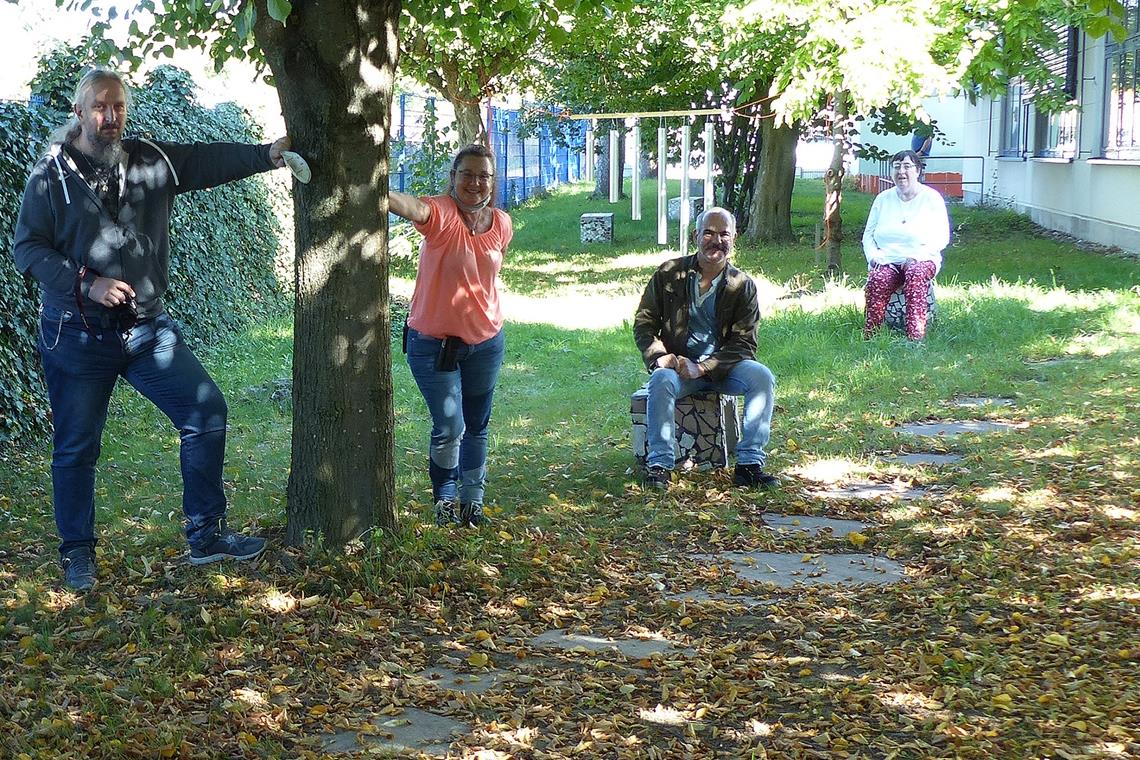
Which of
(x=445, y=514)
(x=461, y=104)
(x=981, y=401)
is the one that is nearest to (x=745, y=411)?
(x=445, y=514)

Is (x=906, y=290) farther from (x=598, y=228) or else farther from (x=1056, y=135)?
(x=1056, y=135)

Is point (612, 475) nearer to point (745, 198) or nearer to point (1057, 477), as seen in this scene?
point (1057, 477)

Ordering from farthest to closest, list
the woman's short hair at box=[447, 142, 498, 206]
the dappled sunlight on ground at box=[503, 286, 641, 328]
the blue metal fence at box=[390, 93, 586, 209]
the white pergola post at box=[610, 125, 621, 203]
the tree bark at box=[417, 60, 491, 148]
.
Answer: the white pergola post at box=[610, 125, 621, 203] < the blue metal fence at box=[390, 93, 586, 209] < the tree bark at box=[417, 60, 491, 148] < the dappled sunlight on ground at box=[503, 286, 641, 328] < the woman's short hair at box=[447, 142, 498, 206]

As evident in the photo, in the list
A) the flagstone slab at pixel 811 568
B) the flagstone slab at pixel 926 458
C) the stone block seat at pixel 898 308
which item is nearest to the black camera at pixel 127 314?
the flagstone slab at pixel 811 568

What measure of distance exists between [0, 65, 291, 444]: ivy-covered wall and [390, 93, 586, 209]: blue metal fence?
10.3ft

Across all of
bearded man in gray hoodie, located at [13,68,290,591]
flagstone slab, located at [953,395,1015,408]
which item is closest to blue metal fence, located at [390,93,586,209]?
flagstone slab, located at [953,395,1015,408]

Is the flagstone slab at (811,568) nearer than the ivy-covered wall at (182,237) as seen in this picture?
Yes

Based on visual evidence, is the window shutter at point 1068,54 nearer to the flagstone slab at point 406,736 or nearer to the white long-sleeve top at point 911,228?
the white long-sleeve top at point 911,228

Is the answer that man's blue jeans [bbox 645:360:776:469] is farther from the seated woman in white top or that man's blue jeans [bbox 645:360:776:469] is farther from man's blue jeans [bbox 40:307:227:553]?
the seated woman in white top

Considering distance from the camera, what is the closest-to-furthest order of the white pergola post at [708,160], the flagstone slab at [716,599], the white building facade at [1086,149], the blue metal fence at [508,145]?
the flagstone slab at [716,599] → the white pergola post at [708,160] → the white building facade at [1086,149] → the blue metal fence at [508,145]

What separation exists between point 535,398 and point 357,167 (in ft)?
16.7

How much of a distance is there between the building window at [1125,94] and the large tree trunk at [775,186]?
17.4ft

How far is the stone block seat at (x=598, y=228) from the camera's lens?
24.7 m

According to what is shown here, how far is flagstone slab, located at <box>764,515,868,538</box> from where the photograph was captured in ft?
19.8
